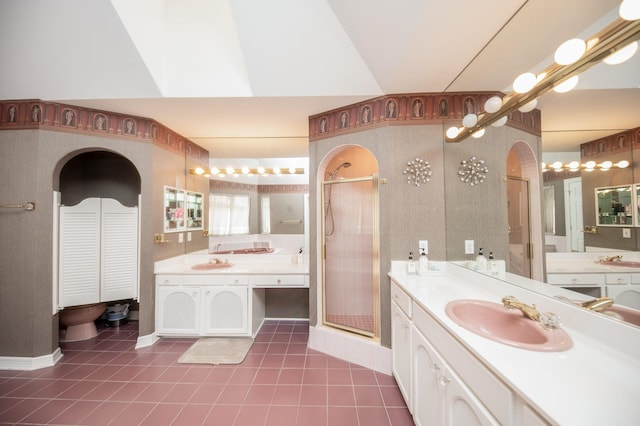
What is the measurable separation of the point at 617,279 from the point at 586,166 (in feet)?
1.73

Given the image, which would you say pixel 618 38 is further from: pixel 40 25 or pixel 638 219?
pixel 40 25

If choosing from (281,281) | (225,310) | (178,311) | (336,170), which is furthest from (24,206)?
(336,170)

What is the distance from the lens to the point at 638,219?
99 centimetres

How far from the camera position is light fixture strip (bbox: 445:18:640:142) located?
92cm

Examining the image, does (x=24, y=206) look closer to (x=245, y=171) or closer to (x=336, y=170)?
(x=245, y=171)

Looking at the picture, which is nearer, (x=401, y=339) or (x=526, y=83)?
(x=526, y=83)

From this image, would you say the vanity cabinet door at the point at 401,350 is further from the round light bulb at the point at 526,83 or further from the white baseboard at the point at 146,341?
the white baseboard at the point at 146,341

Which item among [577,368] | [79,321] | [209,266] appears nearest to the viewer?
[577,368]

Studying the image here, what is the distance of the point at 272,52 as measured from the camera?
208 centimetres

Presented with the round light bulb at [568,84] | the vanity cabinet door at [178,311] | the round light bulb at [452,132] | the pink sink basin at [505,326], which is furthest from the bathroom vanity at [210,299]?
the round light bulb at [568,84]

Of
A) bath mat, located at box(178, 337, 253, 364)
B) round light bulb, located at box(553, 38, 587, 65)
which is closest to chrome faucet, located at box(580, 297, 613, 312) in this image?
round light bulb, located at box(553, 38, 587, 65)

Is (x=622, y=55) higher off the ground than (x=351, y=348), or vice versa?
(x=622, y=55)

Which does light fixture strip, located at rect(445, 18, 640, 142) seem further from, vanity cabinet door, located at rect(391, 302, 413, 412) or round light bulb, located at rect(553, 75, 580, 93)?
vanity cabinet door, located at rect(391, 302, 413, 412)

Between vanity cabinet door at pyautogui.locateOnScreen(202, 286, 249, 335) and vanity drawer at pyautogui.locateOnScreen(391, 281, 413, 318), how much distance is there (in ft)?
5.50
